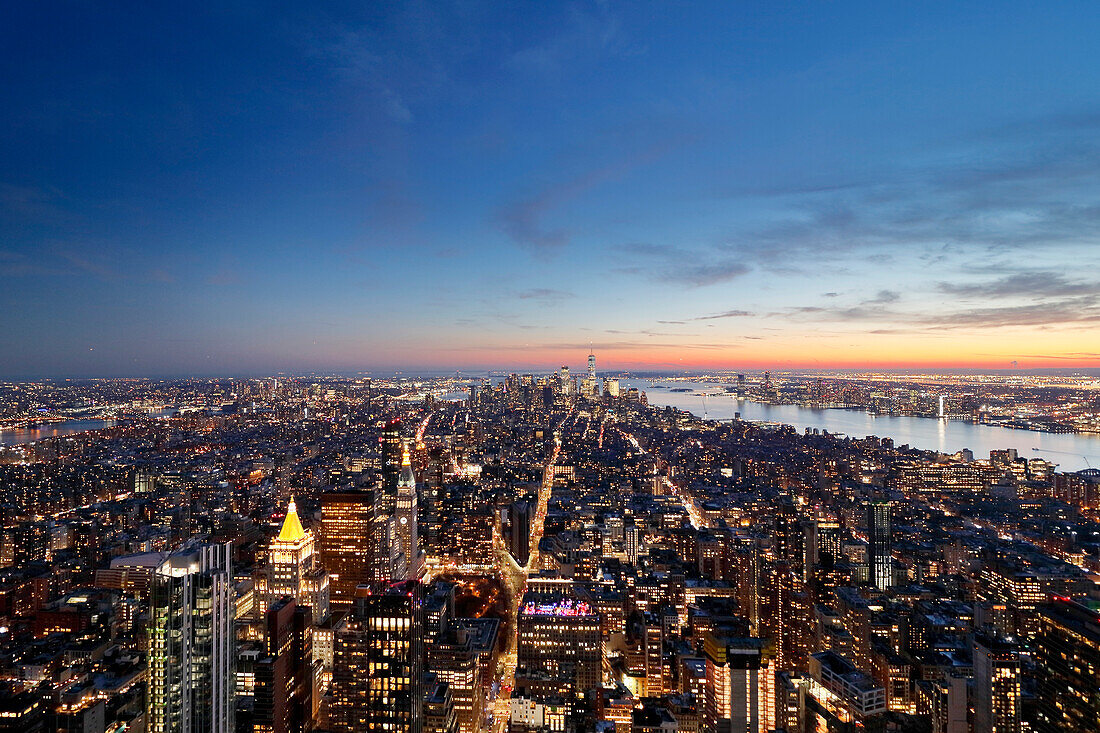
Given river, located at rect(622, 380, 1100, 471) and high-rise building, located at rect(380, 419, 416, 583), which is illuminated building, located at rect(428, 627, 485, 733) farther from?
river, located at rect(622, 380, 1100, 471)

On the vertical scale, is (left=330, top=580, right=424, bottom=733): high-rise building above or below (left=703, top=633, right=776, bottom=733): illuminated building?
above

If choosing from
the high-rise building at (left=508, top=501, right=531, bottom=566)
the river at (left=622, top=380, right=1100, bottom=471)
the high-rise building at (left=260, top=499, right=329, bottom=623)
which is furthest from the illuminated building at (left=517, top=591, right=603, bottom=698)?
the river at (left=622, top=380, right=1100, bottom=471)

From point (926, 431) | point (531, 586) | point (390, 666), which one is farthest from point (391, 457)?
point (926, 431)

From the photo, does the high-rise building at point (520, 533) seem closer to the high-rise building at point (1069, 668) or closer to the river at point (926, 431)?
the high-rise building at point (1069, 668)

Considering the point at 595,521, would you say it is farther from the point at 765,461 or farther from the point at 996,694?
the point at 996,694

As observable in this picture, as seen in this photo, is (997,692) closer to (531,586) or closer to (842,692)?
(842,692)

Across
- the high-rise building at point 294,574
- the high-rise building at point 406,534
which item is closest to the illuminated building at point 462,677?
the high-rise building at point 294,574
